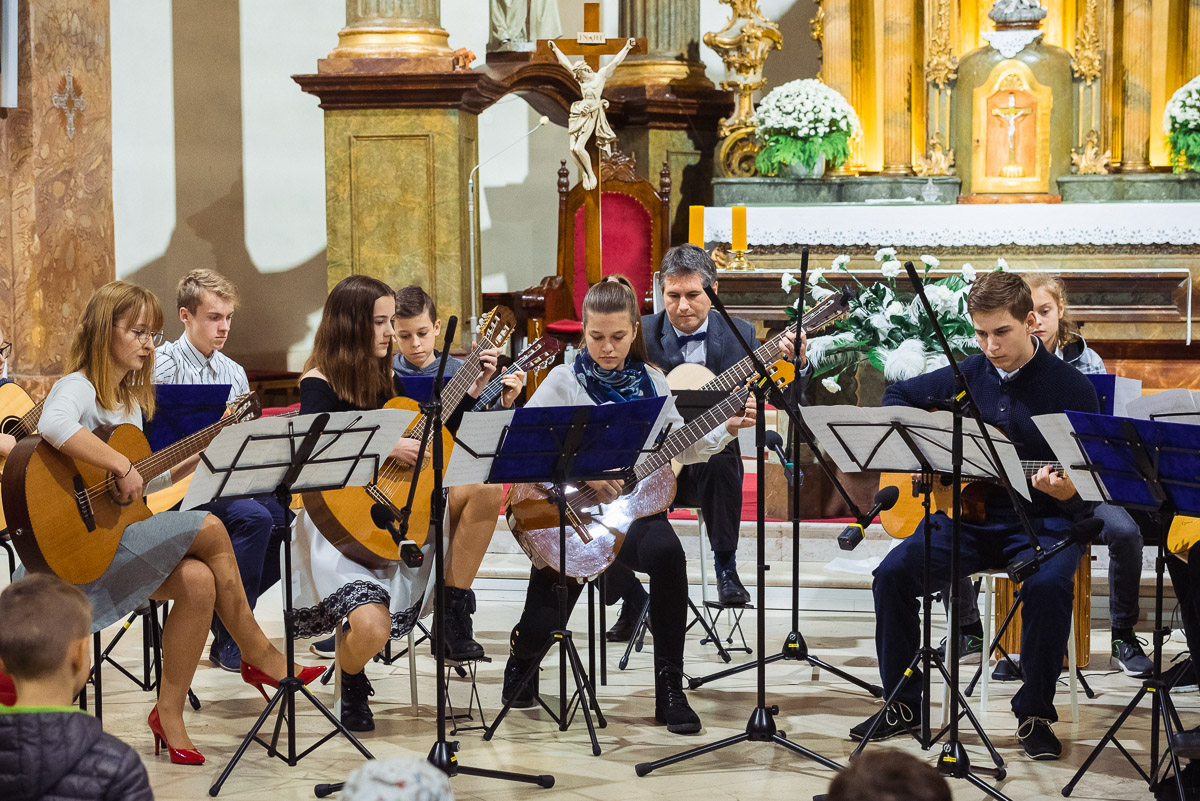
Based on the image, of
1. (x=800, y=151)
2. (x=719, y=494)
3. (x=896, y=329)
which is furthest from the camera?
(x=800, y=151)

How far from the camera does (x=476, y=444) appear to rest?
12.5ft

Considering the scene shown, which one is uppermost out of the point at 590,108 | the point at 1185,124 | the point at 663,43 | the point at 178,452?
the point at 663,43

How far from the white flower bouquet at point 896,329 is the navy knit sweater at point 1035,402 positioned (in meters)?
1.16

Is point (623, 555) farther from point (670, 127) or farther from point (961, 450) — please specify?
point (670, 127)

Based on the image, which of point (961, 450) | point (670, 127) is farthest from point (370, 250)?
point (961, 450)

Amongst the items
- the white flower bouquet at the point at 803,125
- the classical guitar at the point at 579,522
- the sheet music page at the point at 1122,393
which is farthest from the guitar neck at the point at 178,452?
the white flower bouquet at the point at 803,125

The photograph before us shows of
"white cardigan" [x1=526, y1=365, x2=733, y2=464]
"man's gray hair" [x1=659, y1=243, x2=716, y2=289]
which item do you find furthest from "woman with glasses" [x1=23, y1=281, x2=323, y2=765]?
"man's gray hair" [x1=659, y1=243, x2=716, y2=289]

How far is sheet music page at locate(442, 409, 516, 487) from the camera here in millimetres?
3777

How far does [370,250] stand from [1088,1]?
541 cm

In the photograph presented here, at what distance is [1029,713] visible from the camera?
420 centimetres

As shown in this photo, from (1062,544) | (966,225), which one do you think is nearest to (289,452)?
(1062,544)

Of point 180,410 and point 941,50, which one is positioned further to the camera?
point 941,50

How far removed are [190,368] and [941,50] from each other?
6891 millimetres

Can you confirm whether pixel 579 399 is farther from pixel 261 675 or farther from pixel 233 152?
pixel 233 152
